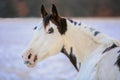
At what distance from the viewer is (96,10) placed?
1329mm

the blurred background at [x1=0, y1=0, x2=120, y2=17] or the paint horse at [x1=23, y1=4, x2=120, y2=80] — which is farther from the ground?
the blurred background at [x1=0, y1=0, x2=120, y2=17]

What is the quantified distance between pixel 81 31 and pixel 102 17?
437 mm

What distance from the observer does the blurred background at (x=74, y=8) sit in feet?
4.24

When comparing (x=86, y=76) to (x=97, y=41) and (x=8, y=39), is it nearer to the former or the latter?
(x=97, y=41)

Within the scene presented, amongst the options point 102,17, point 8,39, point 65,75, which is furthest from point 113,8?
point 8,39

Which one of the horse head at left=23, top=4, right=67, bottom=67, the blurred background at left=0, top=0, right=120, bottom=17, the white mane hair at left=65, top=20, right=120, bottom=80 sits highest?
the blurred background at left=0, top=0, right=120, bottom=17

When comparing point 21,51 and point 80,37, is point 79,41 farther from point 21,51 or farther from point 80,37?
point 21,51

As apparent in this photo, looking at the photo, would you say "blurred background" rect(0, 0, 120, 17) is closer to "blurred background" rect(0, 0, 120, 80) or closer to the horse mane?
"blurred background" rect(0, 0, 120, 80)

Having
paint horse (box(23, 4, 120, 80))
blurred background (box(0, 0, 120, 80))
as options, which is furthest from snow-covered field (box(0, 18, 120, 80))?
paint horse (box(23, 4, 120, 80))

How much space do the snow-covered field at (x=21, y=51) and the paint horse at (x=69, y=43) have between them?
0.37 m

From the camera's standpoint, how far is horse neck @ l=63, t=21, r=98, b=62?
92cm

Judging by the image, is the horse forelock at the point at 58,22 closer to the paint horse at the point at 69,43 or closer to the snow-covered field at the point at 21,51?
the paint horse at the point at 69,43

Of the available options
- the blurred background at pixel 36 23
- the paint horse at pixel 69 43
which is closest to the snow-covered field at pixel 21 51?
the blurred background at pixel 36 23

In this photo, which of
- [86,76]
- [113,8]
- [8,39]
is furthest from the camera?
[8,39]
